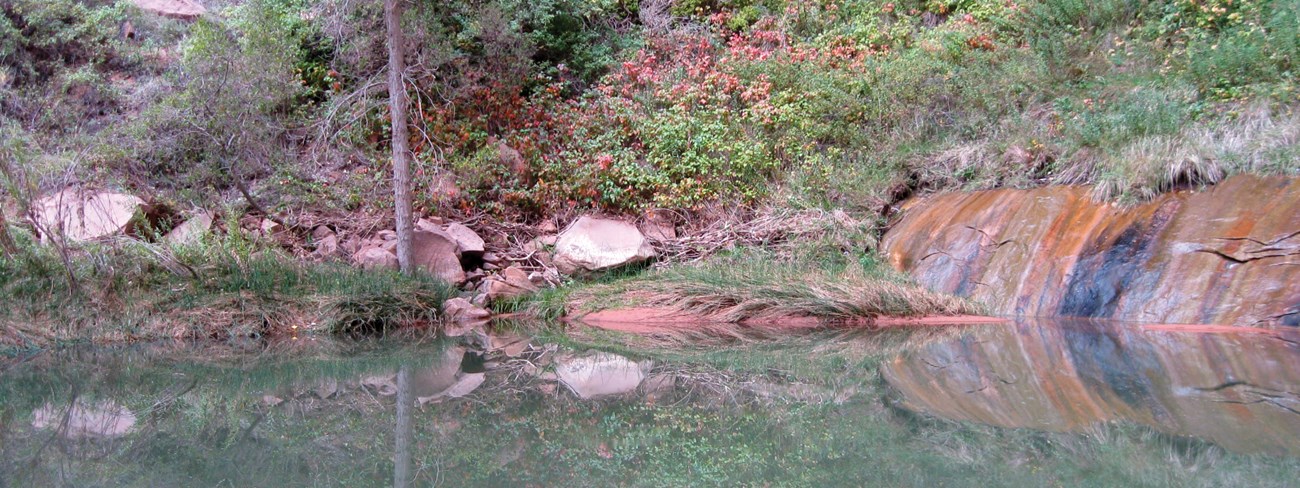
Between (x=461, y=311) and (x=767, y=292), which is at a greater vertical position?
(x=767, y=292)

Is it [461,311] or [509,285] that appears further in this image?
[509,285]

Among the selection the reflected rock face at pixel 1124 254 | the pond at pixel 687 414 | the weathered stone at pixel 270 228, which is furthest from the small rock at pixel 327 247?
the reflected rock face at pixel 1124 254

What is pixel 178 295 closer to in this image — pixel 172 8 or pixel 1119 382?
pixel 172 8

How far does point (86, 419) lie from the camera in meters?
5.98

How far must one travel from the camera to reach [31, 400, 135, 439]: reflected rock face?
18.4 ft

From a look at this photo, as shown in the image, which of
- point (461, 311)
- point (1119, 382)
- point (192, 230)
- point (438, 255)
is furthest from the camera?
point (438, 255)

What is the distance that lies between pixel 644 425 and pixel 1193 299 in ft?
21.4

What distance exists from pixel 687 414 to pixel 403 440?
1729 mm

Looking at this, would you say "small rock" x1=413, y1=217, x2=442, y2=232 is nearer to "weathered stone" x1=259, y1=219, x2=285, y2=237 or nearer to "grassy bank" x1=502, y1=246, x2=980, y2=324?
"grassy bank" x1=502, y1=246, x2=980, y2=324

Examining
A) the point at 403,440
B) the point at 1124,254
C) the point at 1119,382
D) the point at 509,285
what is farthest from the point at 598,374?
the point at 1124,254

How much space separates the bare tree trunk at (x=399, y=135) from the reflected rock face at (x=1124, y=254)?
6.18 metres

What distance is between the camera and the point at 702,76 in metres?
15.2

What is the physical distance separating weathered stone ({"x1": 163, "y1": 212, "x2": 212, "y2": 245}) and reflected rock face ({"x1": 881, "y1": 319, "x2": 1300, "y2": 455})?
9.05 m

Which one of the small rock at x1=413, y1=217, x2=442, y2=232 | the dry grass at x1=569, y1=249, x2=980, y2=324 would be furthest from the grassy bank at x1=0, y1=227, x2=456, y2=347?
the dry grass at x1=569, y1=249, x2=980, y2=324
